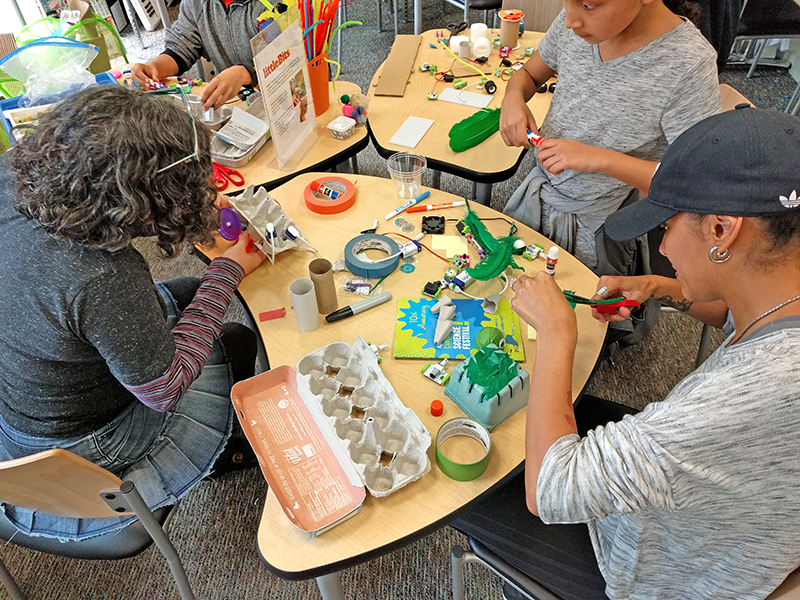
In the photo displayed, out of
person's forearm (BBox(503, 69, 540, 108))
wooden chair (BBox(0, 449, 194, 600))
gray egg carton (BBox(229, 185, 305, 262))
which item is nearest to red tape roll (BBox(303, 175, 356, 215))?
gray egg carton (BBox(229, 185, 305, 262))

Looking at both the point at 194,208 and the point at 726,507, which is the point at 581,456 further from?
the point at 194,208

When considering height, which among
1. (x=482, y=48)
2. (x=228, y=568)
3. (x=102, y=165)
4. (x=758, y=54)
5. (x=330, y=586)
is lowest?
(x=228, y=568)

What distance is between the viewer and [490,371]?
3.33 feet

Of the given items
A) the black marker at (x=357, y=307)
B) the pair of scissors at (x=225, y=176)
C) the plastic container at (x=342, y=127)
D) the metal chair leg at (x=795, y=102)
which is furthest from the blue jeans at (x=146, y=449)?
the metal chair leg at (x=795, y=102)

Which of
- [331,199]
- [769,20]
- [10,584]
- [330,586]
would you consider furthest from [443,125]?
[769,20]

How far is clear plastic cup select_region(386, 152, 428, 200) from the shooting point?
1.55 meters

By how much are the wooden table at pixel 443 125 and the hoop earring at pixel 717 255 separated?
98 centimetres

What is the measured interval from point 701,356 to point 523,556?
1.11m

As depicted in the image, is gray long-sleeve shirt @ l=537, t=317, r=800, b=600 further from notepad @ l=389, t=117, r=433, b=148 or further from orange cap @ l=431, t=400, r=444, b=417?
notepad @ l=389, t=117, r=433, b=148

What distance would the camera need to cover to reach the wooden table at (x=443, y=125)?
1.72 m

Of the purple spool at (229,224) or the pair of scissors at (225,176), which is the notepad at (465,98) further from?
the purple spool at (229,224)

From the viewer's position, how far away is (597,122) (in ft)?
4.83

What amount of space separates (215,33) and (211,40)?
3 centimetres

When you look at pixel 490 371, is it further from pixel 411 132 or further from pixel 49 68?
pixel 49 68
